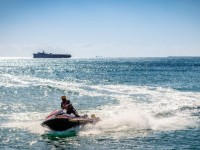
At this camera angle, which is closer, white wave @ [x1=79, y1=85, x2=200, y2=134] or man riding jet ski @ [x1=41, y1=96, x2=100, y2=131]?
man riding jet ski @ [x1=41, y1=96, x2=100, y2=131]

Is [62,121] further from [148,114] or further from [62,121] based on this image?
[148,114]

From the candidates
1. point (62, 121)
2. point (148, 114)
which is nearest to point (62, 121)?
point (62, 121)

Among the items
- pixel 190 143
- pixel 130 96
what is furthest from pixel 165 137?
pixel 130 96

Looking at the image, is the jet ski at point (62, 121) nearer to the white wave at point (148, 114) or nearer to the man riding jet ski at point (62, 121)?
the man riding jet ski at point (62, 121)

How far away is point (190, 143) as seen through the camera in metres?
19.6

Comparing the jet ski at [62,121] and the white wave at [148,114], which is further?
the white wave at [148,114]

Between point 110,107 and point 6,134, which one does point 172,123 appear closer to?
point 110,107

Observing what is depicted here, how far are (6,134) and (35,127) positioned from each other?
89.5 inches

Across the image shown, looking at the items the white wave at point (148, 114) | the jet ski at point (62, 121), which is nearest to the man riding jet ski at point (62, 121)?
the jet ski at point (62, 121)

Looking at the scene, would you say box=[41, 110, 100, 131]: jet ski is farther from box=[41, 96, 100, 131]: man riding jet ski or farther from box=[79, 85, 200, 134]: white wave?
box=[79, 85, 200, 134]: white wave

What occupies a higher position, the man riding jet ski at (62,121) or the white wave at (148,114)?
the man riding jet ski at (62,121)

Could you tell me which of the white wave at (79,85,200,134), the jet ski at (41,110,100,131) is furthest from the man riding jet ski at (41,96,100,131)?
the white wave at (79,85,200,134)

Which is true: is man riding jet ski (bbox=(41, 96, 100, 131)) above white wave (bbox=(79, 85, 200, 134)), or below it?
above

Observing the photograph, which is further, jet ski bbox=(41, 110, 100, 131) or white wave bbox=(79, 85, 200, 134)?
white wave bbox=(79, 85, 200, 134)
